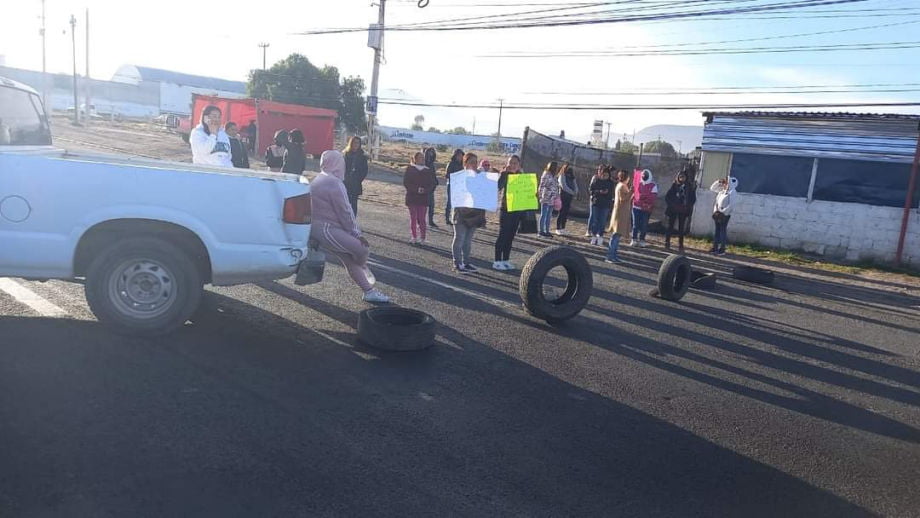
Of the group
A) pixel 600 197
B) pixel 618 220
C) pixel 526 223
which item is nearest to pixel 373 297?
pixel 526 223

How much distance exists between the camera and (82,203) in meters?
5.31

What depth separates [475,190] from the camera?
952cm

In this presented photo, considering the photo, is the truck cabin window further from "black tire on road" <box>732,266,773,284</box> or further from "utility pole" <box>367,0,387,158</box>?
"utility pole" <box>367,0,387,158</box>

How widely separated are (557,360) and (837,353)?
353 centimetres

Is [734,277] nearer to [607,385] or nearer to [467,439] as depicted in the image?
[607,385]

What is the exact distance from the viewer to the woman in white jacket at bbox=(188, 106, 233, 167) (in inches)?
335

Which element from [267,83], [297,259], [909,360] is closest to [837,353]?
[909,360]

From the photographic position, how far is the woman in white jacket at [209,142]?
8508 mm

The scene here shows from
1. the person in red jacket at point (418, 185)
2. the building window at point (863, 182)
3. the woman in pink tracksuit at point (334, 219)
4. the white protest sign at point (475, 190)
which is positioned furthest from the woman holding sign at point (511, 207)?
the building window at point (863, 182)

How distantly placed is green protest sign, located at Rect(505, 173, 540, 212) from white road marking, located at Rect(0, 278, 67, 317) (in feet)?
19.0

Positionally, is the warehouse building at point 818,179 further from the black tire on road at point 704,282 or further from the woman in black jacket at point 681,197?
the black tire on road at point 704,282

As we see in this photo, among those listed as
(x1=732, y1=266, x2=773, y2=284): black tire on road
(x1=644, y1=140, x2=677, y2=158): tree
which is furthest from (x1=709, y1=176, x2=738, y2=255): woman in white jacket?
(x1=644, y1=140, x2=677, y2=158): tree

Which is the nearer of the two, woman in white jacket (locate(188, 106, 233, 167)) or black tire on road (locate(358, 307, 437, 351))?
black tire on road (locate(358, 307, 437, 351))

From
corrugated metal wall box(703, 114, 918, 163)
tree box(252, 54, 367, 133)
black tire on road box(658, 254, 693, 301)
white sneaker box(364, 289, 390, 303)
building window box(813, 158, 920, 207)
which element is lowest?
white sneaker box(364, 289, 390, 303)
